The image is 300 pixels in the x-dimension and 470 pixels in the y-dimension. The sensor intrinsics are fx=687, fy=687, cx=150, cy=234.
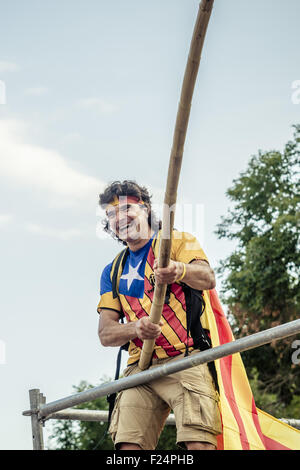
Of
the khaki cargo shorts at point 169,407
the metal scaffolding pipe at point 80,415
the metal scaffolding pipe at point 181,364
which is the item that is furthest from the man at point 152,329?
the metal scaffolding pipe at point 80,415

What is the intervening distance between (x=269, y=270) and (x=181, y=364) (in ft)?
47.2

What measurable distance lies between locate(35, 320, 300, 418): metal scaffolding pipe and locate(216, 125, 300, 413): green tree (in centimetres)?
1348

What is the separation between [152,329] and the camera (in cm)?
352

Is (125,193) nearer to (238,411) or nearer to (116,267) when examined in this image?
(116,267)

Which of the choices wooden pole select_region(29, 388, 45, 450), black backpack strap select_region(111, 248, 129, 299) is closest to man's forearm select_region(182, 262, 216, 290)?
black backpack strap select_region(111, 248, 129, 299)

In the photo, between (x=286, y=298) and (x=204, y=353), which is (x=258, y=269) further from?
(x=204, y=353)

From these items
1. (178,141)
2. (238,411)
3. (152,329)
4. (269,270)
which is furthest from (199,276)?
(269,270)

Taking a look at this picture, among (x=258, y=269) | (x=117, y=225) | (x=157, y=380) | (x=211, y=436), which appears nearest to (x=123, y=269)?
(x=117, y=225)

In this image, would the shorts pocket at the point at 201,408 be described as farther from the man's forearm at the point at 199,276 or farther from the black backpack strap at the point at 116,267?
the black backpack strap at the point at 116,267

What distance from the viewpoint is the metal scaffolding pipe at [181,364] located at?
3.23 meters

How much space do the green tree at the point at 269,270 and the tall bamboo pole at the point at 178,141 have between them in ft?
45.9

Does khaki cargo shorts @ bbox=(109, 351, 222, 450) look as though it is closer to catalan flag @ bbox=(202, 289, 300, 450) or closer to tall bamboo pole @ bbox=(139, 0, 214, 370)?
catalan flag @ bbox=(202, 289, 300, 450)

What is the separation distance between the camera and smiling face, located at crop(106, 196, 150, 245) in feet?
13.0

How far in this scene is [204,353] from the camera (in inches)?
135
